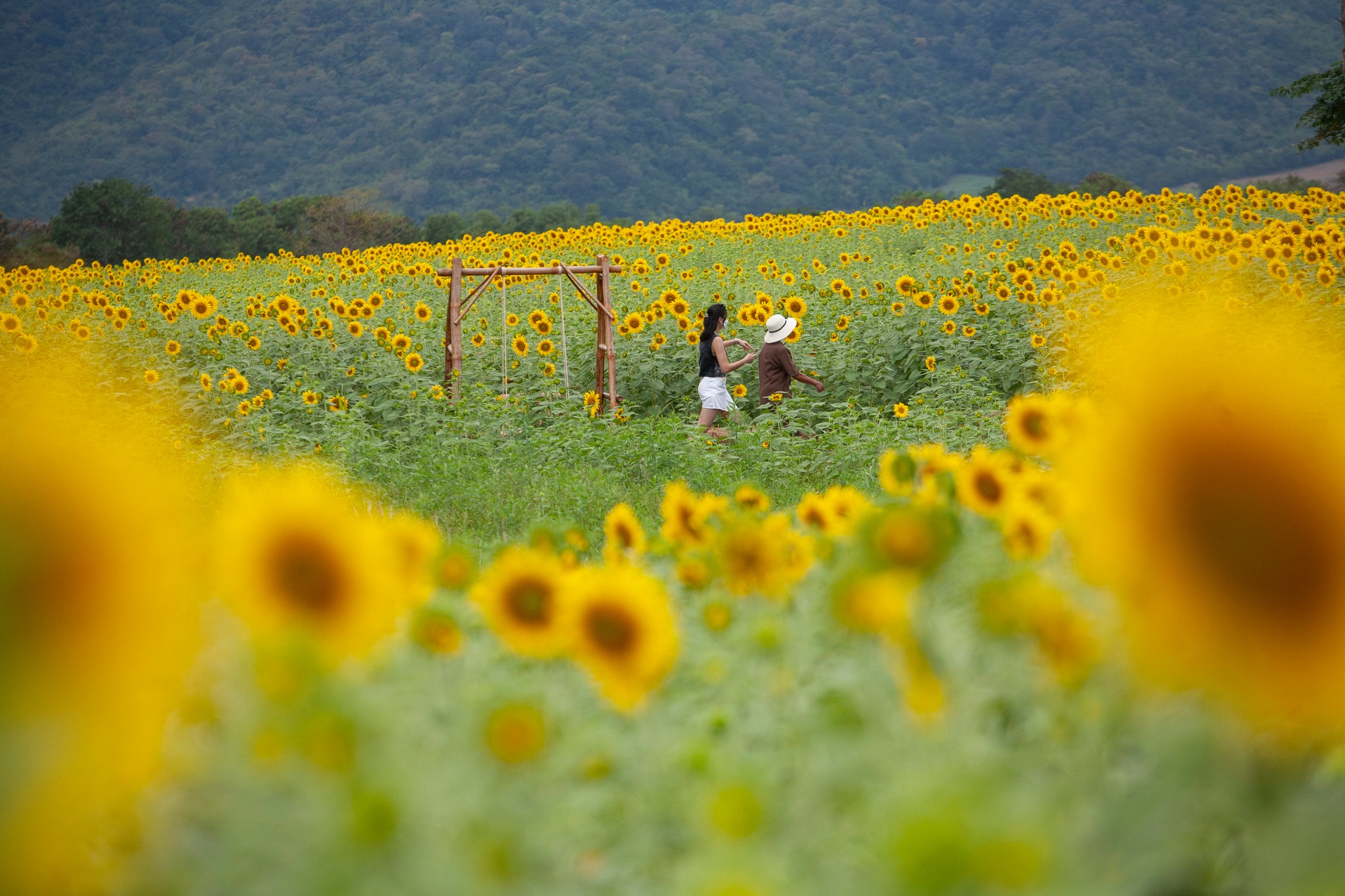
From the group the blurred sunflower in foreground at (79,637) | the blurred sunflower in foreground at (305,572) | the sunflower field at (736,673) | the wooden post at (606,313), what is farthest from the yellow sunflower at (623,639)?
the wooden post at (606,313)

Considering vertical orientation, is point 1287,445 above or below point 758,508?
above

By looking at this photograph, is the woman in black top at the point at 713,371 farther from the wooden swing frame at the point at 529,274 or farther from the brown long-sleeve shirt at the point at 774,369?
the wooden swing frame at the point at 529,274

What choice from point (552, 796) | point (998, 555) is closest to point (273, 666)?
point (552, 796)

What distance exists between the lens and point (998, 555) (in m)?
1.73

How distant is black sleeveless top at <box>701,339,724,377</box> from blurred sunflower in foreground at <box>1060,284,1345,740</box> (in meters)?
8.37

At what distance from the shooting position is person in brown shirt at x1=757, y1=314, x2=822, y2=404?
930 centimetres

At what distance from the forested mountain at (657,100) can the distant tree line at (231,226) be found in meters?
16.9

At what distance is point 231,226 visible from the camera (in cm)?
3709

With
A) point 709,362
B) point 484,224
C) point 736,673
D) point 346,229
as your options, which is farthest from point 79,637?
point 484,224

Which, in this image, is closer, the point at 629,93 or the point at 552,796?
the point at 552,796

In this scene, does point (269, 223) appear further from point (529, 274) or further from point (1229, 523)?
point (1229, 523)

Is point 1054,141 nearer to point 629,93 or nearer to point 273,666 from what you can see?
point 629,93

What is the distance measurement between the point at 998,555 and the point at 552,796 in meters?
0.87

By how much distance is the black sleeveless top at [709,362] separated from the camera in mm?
9422
